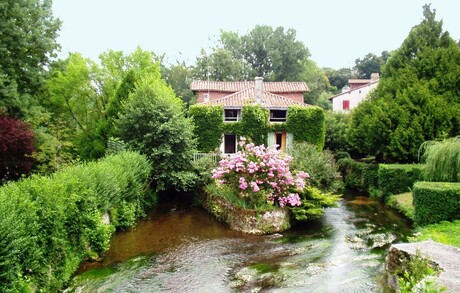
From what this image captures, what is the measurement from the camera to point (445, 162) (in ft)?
52.4

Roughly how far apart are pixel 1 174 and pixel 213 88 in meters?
21.9

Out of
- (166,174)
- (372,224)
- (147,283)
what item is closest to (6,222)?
(147,283)

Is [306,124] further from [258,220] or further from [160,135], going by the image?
[258,220]

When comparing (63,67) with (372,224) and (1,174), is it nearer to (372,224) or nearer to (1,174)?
(1,174)

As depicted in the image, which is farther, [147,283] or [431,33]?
[431,33]

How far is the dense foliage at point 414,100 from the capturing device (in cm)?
2086

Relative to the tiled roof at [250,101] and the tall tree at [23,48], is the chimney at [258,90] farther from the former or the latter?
the tall tree at [23,48]

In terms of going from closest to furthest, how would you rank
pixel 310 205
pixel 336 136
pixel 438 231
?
pixel 438 231, pixel 310 205, pixel 336 136

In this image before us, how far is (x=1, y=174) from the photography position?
16812mm

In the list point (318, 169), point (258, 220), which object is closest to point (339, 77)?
point (318, 169)

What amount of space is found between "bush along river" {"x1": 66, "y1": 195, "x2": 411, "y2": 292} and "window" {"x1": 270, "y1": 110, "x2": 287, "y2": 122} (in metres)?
12.2

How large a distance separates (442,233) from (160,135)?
44.8ft

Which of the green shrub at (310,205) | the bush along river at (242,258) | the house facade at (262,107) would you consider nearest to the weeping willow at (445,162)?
the bush along river at (242,258)

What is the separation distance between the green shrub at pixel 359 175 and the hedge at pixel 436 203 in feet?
27.3
